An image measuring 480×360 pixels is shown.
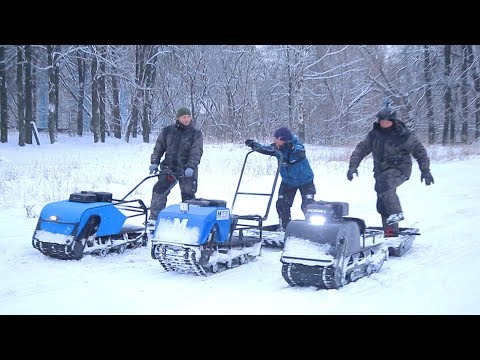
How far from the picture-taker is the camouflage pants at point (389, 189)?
7207mm

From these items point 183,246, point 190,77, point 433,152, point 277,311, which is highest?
point 190,77

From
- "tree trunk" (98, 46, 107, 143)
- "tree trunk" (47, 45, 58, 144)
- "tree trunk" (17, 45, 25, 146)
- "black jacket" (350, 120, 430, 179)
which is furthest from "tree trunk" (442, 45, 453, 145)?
"black jacket" (350, 120, 430, 179)

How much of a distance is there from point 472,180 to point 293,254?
10013 millimetres

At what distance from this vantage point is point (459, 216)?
938 cm

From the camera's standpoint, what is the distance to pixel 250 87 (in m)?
35.7

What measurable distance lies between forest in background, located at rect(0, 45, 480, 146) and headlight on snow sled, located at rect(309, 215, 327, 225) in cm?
1806

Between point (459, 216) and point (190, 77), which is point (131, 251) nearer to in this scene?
point (459, 216)

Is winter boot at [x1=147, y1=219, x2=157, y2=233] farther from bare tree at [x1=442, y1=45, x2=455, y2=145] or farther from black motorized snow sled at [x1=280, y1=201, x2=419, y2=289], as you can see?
bare tree at [x1=442, y1=45, x2=455, y2=145]

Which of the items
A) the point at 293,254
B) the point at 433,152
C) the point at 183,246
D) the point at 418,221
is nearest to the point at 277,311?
the point at 293,254

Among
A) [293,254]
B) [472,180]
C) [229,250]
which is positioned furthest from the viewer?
[472,180]

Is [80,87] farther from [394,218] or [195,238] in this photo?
[195,238]

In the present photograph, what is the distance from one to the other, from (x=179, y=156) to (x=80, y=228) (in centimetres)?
225

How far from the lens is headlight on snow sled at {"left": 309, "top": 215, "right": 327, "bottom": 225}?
545 centimetres
